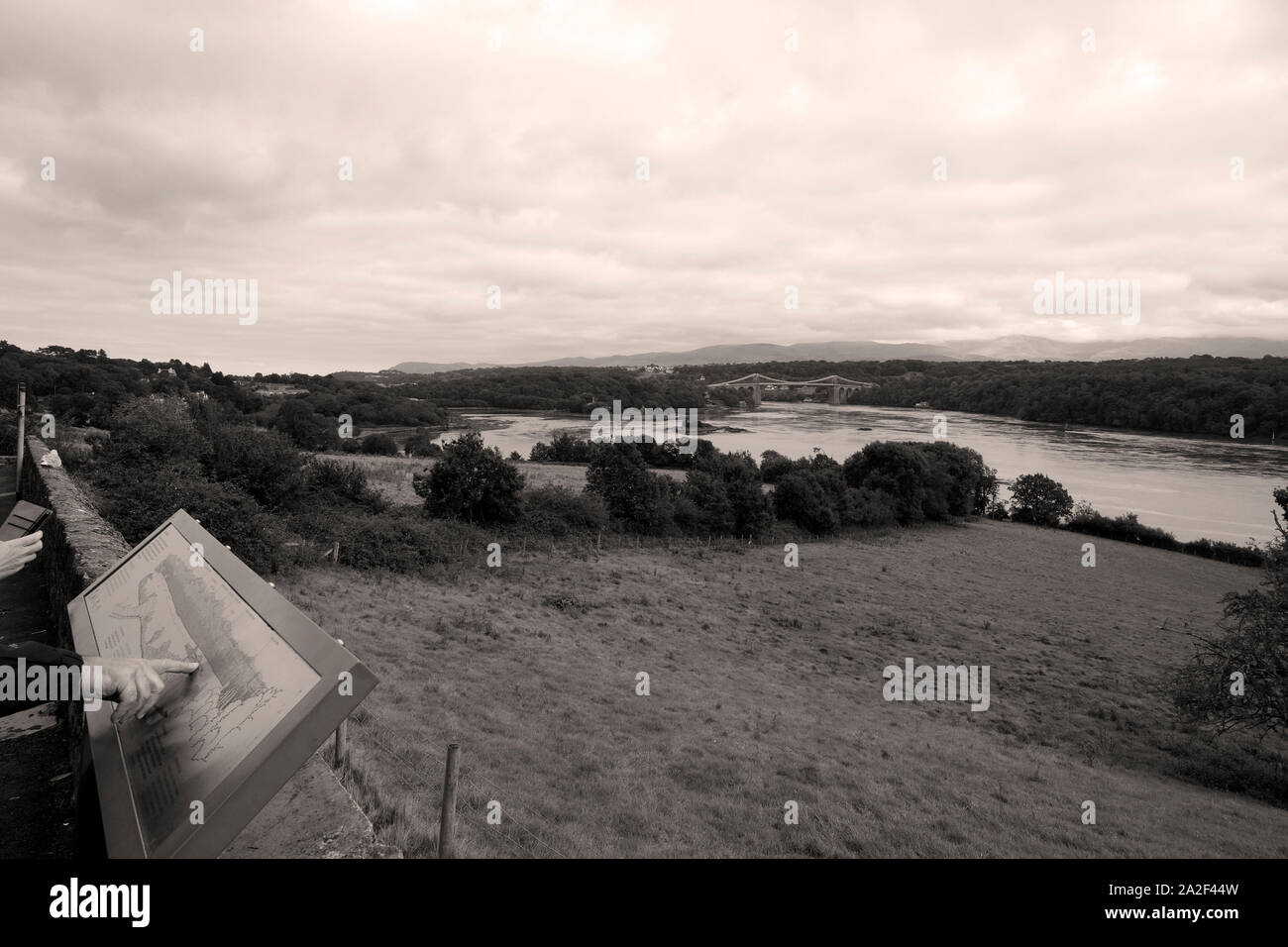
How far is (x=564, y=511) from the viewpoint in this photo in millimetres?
34625

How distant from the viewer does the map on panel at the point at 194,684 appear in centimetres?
240

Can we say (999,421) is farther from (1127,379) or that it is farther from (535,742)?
(535,742)

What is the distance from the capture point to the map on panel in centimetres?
240

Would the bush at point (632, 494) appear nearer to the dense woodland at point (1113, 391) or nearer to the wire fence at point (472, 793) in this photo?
the wire fence at point (472, 793)

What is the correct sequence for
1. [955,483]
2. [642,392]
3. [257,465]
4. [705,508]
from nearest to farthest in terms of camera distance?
[257,465] < [705,508] < [955,483] < [642,392]

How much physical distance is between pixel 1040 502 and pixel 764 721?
1945 inches

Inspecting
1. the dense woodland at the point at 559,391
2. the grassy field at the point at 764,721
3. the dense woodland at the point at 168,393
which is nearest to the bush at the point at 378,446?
the dense woodland at the point at 168,393

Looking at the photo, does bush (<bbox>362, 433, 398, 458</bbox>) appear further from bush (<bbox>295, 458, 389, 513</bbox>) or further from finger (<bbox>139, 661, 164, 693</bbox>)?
finger (<bbox>139, 661, 164, 693</bbox>)

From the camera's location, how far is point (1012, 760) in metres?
13.3

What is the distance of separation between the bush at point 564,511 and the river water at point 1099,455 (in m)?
23.8

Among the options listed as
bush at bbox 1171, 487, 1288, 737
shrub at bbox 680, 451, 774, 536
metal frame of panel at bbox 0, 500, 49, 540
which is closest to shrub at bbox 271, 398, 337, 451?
shrub at bbox 680, 451, 774, 536

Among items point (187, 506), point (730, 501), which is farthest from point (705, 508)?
point (187, 506)

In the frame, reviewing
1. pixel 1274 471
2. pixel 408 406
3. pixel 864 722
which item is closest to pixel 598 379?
pixel 408 406

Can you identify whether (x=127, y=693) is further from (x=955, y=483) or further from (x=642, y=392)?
(x=642, y=392)
